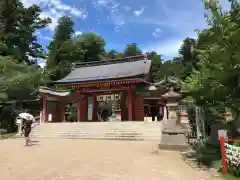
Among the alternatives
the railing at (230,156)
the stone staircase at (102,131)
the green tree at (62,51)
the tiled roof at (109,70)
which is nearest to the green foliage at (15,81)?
the tiled roof at (109,70)

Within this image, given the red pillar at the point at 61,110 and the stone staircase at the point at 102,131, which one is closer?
the stone staircase at the point at 102,131

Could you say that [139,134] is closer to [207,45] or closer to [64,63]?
[207,45]

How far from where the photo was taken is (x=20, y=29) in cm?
3981

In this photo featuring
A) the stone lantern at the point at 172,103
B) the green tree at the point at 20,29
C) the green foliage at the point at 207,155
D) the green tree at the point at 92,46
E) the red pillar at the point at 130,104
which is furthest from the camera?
the green tree at the point at 92,46

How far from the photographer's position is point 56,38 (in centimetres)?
4997

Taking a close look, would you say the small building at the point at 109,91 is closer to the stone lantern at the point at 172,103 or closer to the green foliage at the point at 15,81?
the green foliage at the point at 15,81

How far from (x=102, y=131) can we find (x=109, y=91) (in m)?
7.23

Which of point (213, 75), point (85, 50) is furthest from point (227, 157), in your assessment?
point (85, 50)

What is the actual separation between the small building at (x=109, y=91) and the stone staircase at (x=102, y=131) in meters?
4.34

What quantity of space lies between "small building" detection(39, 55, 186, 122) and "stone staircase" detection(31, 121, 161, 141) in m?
4.34

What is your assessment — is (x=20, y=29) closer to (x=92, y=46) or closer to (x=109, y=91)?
(x=92, y=46)

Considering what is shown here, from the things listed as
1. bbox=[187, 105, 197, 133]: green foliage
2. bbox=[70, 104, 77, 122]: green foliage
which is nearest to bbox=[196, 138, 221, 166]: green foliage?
bbox=[187, 105, 197, 133]: green foliage

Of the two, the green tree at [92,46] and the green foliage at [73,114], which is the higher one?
the green tree at [92,46]

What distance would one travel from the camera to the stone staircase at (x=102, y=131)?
16703 millimetres
